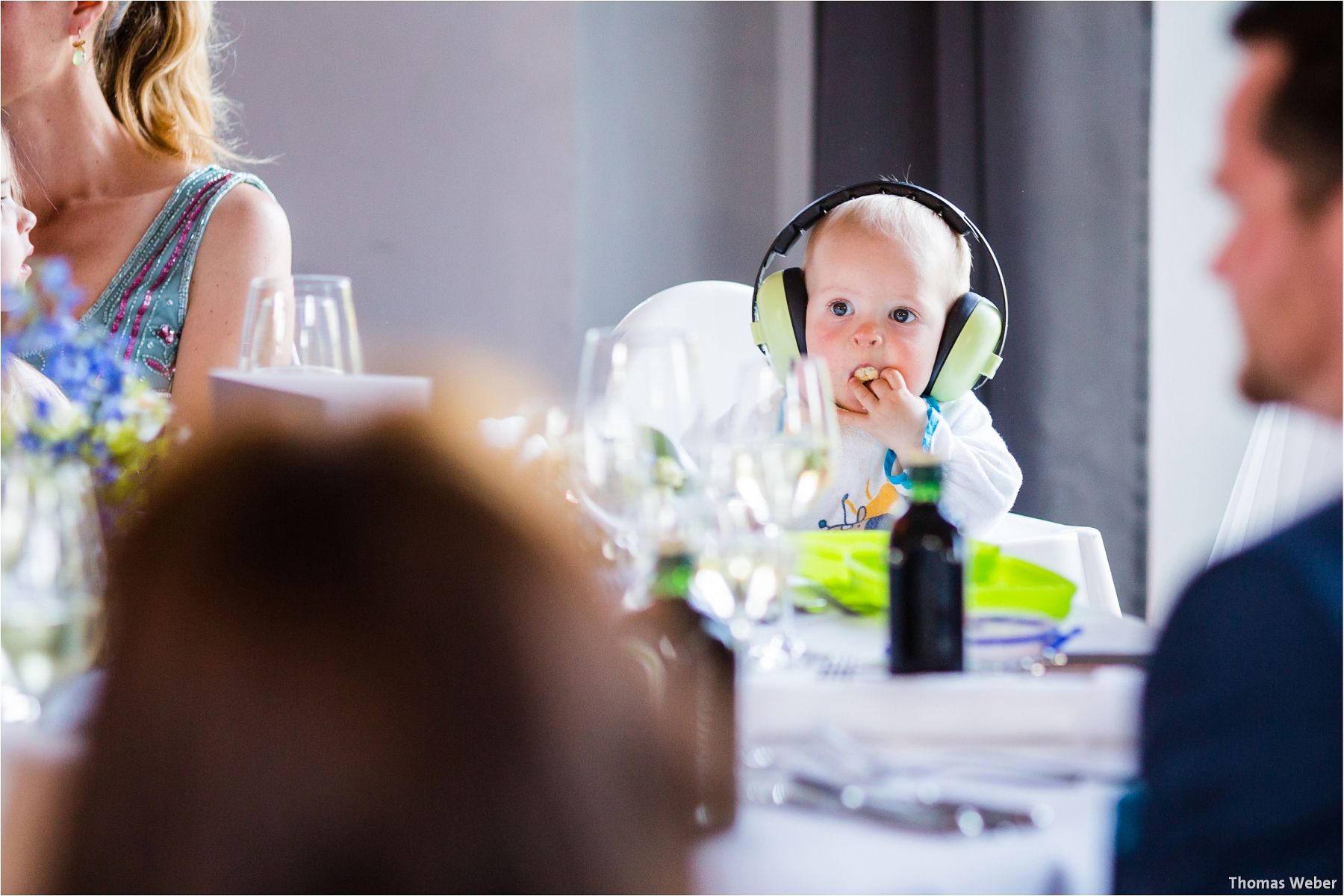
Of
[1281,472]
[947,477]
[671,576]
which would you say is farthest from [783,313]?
[671,576]

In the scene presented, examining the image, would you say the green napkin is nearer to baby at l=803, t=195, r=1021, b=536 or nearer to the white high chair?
baby at l=803, t=195, r=1021, b=536

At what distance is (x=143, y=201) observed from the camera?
1840mm

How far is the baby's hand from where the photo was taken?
1809mm

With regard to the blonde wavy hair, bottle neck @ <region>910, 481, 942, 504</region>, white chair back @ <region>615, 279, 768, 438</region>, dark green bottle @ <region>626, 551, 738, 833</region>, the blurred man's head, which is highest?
the blonde wavy hair

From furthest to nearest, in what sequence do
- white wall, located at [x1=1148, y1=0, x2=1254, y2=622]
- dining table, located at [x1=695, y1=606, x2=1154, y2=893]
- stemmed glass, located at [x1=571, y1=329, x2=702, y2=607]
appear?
1. white wall, located at [x1=1148, y1=0, x2=1254, y2=622]
2. stemmed glass, located at [x1=571, y1=329, x2=702, y2=607]
3. dining table, located at [x1=695, y1=606, x2=1154, y2=893]

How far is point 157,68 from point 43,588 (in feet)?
4.76

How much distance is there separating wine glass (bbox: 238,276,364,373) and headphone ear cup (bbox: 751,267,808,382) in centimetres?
93

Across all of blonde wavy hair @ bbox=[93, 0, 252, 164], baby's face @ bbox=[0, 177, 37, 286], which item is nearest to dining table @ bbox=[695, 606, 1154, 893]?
baby's face @ bbox=[0, 177, 37, 286]

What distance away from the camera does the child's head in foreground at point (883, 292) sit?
194 cm

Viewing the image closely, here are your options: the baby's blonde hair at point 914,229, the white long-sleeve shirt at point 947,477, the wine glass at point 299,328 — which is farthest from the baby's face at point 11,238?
the baby's blonde hair at point 914,229

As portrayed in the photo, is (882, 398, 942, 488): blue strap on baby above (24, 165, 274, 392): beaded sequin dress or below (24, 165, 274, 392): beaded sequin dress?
below

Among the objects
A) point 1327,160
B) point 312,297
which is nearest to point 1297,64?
point 1327,160

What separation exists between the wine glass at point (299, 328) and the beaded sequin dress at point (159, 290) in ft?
2.67

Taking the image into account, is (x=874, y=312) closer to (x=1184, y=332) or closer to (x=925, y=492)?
(x=1184, y=332)
